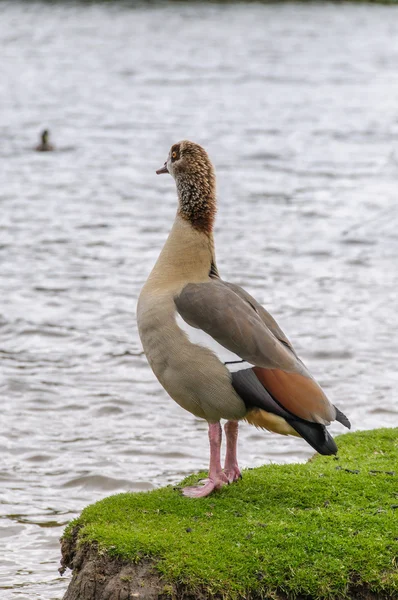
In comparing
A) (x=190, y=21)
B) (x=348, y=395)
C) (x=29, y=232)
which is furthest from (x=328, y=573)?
(x=190, y=21)

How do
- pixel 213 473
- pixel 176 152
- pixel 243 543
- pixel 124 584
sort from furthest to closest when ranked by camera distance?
pixel 176 152 → pixel 213 473 → pixel 243 543 → pixel 124 584

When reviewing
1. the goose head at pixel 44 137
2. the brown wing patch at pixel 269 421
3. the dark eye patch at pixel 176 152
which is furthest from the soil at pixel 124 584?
the goose head at pixel 44 137

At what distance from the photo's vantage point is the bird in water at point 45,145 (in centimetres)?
2394

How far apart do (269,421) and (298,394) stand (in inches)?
10.6

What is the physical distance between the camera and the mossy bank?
5.70 meters

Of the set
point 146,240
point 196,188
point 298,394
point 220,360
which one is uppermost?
point 196,188

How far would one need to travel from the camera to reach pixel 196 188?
22.8 ft

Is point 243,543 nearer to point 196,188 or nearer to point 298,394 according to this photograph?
point 298,394

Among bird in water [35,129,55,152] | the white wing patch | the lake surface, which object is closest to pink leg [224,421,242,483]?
the white wing patch

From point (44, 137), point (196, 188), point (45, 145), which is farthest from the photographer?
point (45, 145)

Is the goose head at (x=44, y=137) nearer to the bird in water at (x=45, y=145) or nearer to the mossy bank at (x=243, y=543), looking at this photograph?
the bird in water at (x=45, y=145)

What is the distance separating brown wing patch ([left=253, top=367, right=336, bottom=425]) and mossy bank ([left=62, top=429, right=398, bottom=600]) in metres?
0.70

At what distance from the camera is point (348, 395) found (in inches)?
443

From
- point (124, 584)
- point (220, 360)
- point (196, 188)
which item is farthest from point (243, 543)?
point (196, 188)
